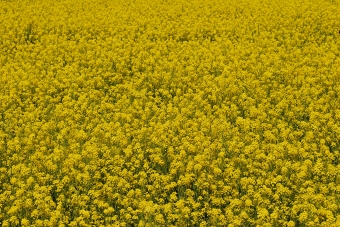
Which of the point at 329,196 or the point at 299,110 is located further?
the point at 299,110

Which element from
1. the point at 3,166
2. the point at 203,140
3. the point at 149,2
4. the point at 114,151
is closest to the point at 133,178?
the point at 114,151

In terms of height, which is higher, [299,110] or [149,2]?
[149,2]

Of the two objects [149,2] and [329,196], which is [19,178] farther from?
[149,2]

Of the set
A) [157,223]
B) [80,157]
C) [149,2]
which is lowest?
[157,223]

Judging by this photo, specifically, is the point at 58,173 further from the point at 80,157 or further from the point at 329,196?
the point at 329,196

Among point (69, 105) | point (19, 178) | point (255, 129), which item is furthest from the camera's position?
point (69, 105)

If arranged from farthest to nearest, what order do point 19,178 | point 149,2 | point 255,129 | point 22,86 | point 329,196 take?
point 149,2
point 22,86
point 255,129
point 19,178
point 329,196
